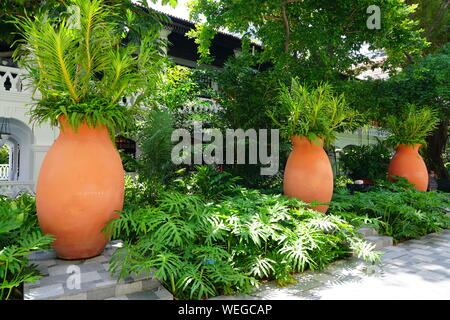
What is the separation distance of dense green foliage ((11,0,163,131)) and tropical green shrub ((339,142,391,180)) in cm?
761

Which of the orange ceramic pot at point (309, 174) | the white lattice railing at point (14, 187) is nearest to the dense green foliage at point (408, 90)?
the orange ceramic pot at point (309, 174)

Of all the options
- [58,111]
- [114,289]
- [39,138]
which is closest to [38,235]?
[114,289]

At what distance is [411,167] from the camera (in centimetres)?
750

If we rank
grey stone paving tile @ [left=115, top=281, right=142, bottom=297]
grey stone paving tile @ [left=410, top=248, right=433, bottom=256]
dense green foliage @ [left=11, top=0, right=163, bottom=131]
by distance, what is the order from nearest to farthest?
grey stone paving tile @ [left=115, top=281, right=142, bottom=297] < dense green foliage @ [left=11, top=0, right=163, bottom=131] < grey stone paving tile @ [left=410, top=248, right=433, bottom=256]

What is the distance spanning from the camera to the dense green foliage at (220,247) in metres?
2.62

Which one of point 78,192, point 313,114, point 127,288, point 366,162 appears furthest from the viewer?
point 366,162

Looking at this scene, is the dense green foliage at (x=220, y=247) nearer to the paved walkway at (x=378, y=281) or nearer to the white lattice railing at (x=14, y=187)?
the paved walkway at (x=378, y=281)

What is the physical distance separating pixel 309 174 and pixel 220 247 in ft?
7.65

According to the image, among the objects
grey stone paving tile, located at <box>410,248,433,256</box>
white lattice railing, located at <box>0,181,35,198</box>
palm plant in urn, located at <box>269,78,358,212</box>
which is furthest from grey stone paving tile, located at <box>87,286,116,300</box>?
white lattice railing, located at <box>0,181,35,198</box>

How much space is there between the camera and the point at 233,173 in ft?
21.1

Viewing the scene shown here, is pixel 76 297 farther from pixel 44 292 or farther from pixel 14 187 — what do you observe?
pixel 14 187

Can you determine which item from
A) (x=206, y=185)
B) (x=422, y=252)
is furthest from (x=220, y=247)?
(x=422, y=252)

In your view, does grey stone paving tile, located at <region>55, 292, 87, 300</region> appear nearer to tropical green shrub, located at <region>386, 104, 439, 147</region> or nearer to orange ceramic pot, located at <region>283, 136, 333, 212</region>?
orange ceramic pot, located at <region>283, 136, 333, 212</region>

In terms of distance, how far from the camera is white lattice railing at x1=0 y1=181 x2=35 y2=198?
6.52 m
